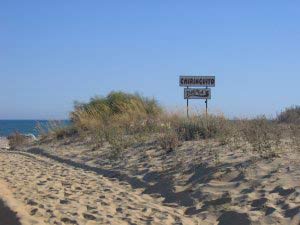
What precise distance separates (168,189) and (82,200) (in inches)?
76.8

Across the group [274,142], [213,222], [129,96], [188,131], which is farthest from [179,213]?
[129,96]

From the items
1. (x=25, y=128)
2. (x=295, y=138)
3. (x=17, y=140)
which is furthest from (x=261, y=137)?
(x=25, y=128)

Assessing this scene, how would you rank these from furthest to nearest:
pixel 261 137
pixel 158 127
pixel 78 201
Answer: pixel 158 127 < pixel 261 137 < pixel 78 201

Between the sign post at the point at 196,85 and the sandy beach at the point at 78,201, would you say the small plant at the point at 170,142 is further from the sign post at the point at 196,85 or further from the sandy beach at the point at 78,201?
the sign post at the point at 196,85

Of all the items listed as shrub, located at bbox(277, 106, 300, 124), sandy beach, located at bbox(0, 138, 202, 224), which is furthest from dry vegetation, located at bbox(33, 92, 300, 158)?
sandy beach, located at bbox(0, 138, 202, 224)

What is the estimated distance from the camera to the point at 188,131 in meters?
19.5

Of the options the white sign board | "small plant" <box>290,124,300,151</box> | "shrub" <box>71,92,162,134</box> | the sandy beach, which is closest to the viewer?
the sandy beach

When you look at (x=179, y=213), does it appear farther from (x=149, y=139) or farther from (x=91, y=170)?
(x=149, y=139)

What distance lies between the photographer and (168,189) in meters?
12.8

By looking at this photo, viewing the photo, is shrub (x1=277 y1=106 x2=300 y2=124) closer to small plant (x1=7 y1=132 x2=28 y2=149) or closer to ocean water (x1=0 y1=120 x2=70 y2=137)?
ocean water (x1=0 y1=120 x2=70 y2=137)

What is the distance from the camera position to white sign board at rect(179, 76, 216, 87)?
2697 centimetres

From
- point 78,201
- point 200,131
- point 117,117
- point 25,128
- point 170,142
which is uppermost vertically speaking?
point 117,117

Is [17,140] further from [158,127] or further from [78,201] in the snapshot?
[78,201]

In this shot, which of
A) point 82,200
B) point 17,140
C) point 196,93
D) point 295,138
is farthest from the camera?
point 17,140
